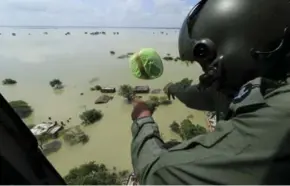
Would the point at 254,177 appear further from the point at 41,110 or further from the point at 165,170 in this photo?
the point at 41,110

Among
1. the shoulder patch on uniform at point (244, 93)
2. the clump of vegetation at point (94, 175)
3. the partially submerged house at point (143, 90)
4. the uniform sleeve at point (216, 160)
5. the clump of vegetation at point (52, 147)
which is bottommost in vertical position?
the partially submerged house at point (143, 90)

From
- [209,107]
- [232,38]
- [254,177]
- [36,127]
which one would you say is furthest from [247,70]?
[36,127]

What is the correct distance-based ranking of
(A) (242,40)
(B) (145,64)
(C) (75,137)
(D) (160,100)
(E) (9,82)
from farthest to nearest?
(E) (9,82) → (D) (160,100) → (C) (75,137) → (B) (145,64) → (A) (242,40)

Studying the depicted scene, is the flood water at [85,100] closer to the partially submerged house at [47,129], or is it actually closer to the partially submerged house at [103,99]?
the partially submerged house at [103,99]

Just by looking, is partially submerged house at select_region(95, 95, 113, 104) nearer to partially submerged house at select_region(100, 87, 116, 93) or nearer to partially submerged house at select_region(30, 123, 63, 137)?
partially submerged house at select_region(100, 87, 116, 93)

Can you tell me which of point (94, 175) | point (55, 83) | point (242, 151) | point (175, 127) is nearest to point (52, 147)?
point (94, 175)

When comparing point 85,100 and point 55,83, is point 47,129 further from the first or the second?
point 55,83

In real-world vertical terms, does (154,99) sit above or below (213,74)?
below

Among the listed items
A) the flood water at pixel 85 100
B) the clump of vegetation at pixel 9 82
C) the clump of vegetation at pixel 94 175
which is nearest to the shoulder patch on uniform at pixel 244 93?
the flood water at pixel 85 100
